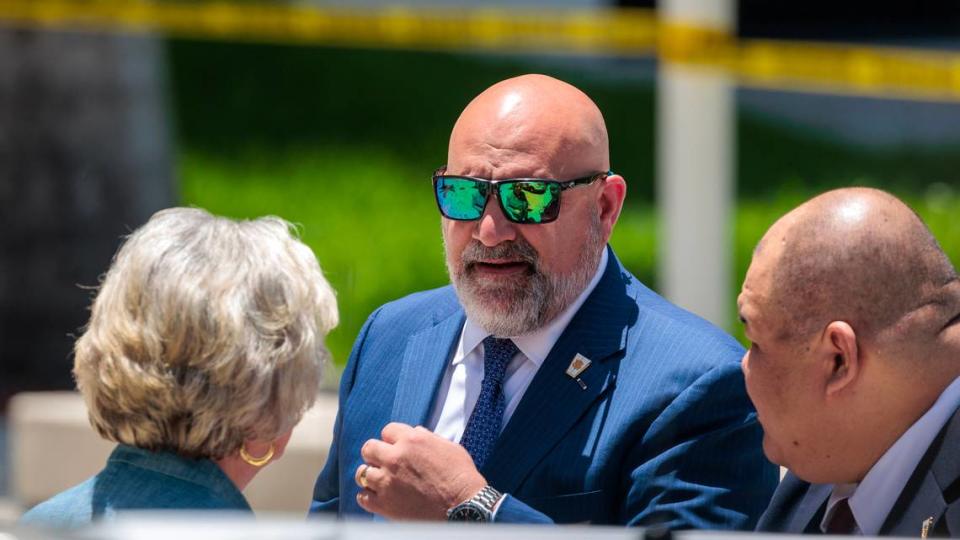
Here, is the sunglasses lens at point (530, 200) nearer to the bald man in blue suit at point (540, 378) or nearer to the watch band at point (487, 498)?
the bald man in blue suit at point (540, 378)

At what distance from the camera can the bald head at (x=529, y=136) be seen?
9.64ft

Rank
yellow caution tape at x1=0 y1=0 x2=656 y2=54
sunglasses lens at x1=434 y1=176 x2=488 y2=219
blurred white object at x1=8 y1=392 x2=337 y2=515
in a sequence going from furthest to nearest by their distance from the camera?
1. yellow caution tape at x1=0 y1=0 x2=656 y2=54
2. blurred white object at x1=8 y1=392 x2=337 y2=515
3. sunglasses lens at x1=434 y1=176 x2=488 y2=219

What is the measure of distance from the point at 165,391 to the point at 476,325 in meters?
0.80

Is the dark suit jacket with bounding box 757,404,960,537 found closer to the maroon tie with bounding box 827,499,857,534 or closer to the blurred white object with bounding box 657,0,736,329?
the maroon tie with bounding box 827,499,857,534

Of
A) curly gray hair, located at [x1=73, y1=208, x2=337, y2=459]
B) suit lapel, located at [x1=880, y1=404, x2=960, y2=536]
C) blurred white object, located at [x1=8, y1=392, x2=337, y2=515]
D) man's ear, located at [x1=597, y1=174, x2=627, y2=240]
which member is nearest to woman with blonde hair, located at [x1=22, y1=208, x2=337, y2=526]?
curly gray hair, located at [x1=73, y1=208, x2=337, y2=459]

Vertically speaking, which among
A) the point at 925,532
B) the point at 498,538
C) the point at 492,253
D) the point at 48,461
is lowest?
the point at 48,461

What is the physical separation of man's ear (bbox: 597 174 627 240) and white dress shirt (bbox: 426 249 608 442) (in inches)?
4.0

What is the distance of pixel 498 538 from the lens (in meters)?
1.78

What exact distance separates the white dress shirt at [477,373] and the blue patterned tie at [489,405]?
0.02 m

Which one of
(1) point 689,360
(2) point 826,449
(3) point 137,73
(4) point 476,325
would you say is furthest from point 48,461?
(3) point 137,73

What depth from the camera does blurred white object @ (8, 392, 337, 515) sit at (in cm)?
490

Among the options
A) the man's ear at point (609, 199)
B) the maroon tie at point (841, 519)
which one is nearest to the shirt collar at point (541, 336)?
the man's ear at point (609, 199)

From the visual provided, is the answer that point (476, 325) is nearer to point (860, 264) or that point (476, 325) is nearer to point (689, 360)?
point (689, 360)

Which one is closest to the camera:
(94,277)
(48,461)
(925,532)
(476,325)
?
(925,532)
